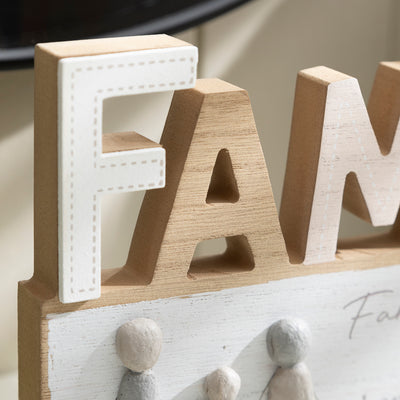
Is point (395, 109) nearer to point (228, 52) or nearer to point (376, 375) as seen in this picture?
point (376, 375)

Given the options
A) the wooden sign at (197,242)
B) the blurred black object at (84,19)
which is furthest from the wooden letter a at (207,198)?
the blurred black object at (84,19)

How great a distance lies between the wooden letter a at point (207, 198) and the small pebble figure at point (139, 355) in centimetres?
3

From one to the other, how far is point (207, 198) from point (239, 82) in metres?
0.37

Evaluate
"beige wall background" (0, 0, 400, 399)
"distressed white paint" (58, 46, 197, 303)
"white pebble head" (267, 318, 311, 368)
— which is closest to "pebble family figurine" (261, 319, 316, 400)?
"white pebble head" (267, 318, 311, 368)

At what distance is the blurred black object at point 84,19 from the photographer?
28.5 inches

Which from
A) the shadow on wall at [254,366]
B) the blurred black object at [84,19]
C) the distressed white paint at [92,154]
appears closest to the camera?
the distressed white paint at [92,154]

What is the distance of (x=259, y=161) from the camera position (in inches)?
20.2

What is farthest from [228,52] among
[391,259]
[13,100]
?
[391,259]

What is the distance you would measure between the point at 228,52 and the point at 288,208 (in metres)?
0.34

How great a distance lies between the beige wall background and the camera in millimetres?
790

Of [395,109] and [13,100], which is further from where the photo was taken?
[13,100]

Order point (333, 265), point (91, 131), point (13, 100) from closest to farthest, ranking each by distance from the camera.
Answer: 1. point (91, 131)
2. point (333, 265)
3. point (13, 100)

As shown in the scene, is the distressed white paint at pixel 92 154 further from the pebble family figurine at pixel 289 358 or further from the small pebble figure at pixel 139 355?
the pebble family figurine at pixel 289 358

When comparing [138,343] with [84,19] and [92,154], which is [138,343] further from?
[84,19]
